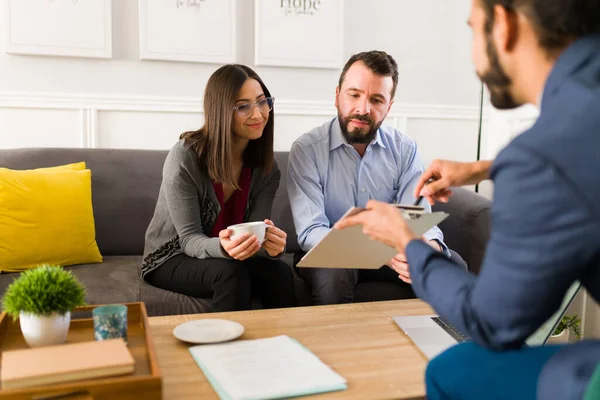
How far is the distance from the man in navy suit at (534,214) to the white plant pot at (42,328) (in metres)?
0.73

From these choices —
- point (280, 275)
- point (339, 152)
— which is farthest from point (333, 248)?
point (339, 152)

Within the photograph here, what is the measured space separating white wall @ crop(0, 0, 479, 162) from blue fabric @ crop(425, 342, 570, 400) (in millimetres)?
2085

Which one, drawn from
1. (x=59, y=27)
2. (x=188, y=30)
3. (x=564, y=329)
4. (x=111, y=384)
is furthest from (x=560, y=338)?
(x=59, y=27)

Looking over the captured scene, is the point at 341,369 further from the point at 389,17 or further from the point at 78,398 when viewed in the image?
the point at 389,17

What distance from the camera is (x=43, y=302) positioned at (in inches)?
48.8

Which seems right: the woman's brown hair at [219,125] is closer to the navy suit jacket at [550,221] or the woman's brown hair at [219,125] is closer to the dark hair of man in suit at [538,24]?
the dark hair of man in suit at [538,24]

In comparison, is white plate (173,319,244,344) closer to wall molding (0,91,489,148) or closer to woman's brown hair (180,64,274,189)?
woman's brown hair (180,64,274,189)

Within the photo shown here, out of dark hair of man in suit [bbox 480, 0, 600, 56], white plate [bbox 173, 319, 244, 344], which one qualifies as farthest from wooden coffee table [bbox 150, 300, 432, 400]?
dark hair of man in suit [bbox 480, 0, 600, 56]

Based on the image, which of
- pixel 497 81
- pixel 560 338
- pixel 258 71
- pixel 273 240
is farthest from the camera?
pixel 258 71

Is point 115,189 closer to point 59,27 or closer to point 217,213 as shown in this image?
point 217,213

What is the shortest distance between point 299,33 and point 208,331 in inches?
76.9

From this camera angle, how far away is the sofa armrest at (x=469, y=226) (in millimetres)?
2432

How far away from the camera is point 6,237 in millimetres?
2178

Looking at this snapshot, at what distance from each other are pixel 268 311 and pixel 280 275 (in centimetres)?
41
